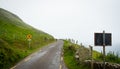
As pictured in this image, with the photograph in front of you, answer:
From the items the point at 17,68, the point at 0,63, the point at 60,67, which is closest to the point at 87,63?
the point at 60,67

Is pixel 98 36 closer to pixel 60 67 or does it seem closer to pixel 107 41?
pixel 107 41

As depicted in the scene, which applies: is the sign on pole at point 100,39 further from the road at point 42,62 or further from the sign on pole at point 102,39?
the road at point 42,62

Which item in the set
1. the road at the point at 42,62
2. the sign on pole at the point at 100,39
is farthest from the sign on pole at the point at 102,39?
the road at the point at 42,62

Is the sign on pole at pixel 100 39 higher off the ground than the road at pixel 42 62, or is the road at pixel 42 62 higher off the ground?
the sign on pole at pixel 100 39

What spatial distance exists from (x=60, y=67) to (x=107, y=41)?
31.8ft

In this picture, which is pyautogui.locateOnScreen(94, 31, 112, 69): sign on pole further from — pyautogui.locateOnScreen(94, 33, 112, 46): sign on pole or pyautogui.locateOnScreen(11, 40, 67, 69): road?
pyautogui.locateOnScreen(11, 40, 67, 69): road

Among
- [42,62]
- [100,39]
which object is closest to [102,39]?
[100,39]

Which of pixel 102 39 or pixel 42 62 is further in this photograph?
pixel 42 62

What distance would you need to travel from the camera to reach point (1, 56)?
25.9m

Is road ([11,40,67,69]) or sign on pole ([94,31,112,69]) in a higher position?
sign on pole ([94,31,112,69])

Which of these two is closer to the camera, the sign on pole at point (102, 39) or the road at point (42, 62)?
the sign on pole at point (102, 39)

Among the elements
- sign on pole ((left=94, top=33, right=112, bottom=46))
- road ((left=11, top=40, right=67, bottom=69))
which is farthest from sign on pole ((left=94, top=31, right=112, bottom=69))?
road ((left=11, top=40, right=67, bottom=69))

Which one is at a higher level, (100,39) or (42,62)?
(100,39)

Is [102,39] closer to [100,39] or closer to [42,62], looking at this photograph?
[100,39]
